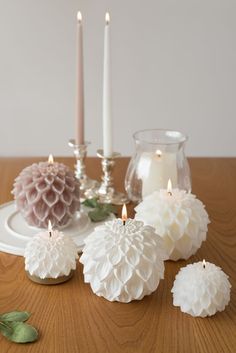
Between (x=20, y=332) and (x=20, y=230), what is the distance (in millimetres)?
313

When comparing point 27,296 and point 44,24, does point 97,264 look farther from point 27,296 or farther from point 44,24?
point 44,24

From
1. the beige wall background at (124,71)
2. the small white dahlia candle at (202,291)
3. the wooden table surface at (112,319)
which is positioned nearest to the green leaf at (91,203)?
the wooden table surface at (112,319)

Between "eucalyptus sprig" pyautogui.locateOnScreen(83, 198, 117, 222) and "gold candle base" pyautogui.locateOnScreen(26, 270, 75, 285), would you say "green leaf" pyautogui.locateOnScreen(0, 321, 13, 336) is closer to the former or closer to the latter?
"gold candle base" pyautogui.locateOnScreen(26, 270, 75, 285)

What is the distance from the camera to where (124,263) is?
799 millimetres

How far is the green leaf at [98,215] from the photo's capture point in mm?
1065

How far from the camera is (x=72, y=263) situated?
33.9 inches

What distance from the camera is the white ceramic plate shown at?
964 millimetres

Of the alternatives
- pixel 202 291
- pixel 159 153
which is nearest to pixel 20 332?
pixel 202 291

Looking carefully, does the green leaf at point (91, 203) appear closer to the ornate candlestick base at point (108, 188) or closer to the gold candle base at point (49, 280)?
the ornate candlestick base at point (108, 188)

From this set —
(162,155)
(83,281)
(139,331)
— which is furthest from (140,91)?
(139,331)

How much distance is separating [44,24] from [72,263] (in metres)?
1.39

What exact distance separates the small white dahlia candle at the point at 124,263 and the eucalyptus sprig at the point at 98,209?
24cm

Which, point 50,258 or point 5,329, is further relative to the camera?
point 50,258

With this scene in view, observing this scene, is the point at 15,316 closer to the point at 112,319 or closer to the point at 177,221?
the point at 112,319
